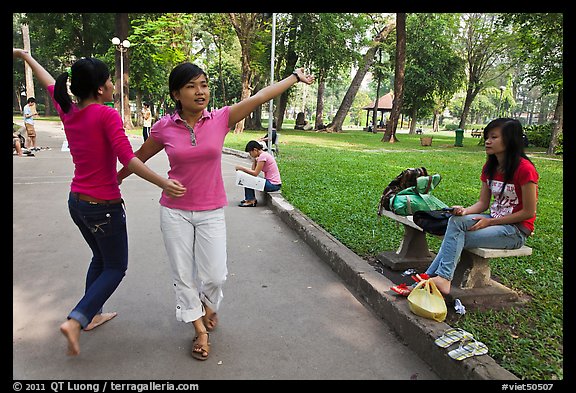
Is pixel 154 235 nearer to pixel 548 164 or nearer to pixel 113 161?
pixel 113 161

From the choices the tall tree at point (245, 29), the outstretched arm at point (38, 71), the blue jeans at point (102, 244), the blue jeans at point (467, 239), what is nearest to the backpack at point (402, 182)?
the blue jeans at point (467, 239)

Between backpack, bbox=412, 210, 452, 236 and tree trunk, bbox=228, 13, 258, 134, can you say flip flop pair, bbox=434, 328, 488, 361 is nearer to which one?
backpack, bbox=412, 210, 452, 236

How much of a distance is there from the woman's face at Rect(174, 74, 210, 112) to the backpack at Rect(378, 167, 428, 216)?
219 centimetres

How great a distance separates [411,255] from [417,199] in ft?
1.96

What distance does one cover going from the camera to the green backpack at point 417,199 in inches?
157

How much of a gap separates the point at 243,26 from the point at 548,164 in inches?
645

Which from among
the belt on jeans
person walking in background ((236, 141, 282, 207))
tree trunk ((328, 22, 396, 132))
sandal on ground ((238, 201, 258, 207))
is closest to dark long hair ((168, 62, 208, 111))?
the belt on jeans

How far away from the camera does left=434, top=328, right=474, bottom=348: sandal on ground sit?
262cm

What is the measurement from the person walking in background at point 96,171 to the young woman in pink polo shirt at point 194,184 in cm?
16

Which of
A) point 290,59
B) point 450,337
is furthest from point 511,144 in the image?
point 290,59

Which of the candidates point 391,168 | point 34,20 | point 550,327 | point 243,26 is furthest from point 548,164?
point 34,20

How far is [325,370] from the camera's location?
264 centimetres

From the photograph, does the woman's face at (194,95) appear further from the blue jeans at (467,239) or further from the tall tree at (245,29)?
the tall tree at (245,29)

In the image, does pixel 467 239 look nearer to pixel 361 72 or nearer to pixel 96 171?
pixel 96 171
